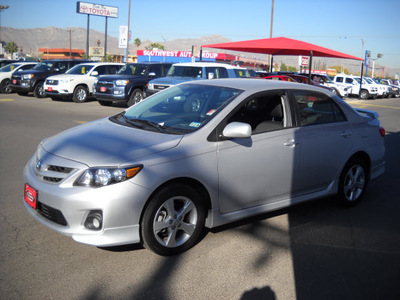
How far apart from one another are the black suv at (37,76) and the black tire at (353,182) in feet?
57.1

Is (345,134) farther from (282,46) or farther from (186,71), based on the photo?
(282,46)

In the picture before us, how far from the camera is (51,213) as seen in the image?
371 centimetres

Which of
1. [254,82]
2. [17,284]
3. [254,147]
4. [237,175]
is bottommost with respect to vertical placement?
[17,284]

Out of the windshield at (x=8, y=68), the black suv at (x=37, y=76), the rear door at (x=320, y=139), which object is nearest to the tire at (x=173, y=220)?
the rear door at (x=320, y=139)

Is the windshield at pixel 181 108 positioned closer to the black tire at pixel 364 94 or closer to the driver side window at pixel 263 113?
the driver side window at pixel 263 113

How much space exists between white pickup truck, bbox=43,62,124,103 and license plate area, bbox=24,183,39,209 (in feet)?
48.4

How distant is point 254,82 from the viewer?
4.96m

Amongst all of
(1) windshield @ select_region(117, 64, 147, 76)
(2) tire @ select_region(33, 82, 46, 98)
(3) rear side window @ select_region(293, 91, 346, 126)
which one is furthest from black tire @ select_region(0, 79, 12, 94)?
(3) rear side window @ select_region(293, 91, 346, 126)

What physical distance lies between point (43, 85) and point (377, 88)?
87.8 ft

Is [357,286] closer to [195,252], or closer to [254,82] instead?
[195,252]

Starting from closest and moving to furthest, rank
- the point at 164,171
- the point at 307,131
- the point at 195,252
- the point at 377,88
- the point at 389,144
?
the point at 164,171 < the point at 195,252 < the point at 307,131 < the point at 389,144 < the point at 377,88

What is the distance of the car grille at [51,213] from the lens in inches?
143

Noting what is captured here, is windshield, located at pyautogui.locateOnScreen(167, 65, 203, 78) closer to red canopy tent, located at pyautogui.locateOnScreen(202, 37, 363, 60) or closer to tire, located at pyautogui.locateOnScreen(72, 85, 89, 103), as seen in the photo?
red canopy tent, located at pyautogui.locateOnScreen(202, 37, 363, 60)

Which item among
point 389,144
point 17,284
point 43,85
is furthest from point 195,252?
point 43,85
